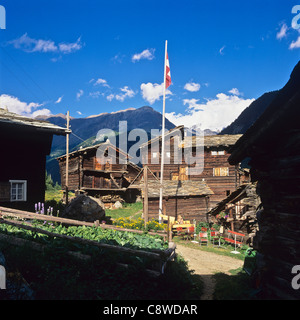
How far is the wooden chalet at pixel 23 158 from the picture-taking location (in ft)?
40.1

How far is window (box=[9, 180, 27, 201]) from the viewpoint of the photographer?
12754mm

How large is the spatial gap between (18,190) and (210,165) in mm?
22671

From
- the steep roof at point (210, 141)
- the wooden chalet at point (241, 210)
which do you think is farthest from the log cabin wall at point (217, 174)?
the wooden chalet at point (241, 210)

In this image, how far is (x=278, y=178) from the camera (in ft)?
13.5

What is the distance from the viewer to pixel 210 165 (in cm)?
2922

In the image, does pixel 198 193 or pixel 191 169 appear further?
pixel 191 169

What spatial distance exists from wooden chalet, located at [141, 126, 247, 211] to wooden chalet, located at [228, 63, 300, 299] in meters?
24.2

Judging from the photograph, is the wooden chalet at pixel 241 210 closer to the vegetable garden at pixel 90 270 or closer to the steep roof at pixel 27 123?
the vegetable garden at pixel 90 270

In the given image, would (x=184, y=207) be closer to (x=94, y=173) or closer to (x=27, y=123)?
(x=27, y=123)

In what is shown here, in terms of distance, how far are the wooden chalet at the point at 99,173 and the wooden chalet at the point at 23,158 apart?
50.4ft

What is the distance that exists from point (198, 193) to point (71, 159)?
19.4 metres

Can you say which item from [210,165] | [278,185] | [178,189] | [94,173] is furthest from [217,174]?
[278,185]
